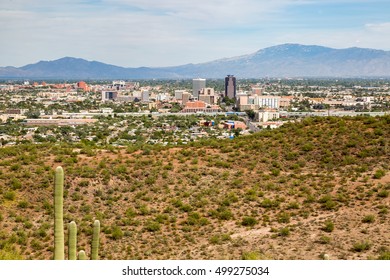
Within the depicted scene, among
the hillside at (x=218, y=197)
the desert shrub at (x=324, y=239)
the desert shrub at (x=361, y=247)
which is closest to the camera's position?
the desert shrub at (x=361, y=247)

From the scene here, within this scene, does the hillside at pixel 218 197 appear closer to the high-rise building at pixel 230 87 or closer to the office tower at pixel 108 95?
the high-rise building at pixel 230 87

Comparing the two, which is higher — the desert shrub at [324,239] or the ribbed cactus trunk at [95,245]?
the ribbed cactus trunk at [95,245]

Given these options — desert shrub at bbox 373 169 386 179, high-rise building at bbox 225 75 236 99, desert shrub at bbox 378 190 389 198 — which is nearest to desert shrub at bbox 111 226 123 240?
desert shrub at bbox 378 190 389 198

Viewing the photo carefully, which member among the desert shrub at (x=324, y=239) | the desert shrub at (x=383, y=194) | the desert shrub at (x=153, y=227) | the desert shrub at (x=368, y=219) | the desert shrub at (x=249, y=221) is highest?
the desert shrub at (x=383, y=194)

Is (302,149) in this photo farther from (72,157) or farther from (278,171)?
(72,157)

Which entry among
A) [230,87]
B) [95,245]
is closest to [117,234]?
[95,245]

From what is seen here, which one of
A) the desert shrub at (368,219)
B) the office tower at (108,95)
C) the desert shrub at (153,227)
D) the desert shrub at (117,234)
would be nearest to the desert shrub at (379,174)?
the desert shrub at (368,219)

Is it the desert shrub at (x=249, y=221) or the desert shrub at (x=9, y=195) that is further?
the desert shrub at (x=9, y=195)

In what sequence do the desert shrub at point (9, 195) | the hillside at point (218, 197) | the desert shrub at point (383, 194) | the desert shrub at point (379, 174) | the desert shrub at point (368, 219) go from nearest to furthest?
the hillside at point (218, 197) → the desert shrub at point (368, 219) → the desert shrub at point (383, 194) → the desert shrub at point (9, 195) → the desert shrub at point (379, 174)

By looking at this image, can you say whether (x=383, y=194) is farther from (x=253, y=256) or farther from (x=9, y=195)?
(x=9, y=195)
